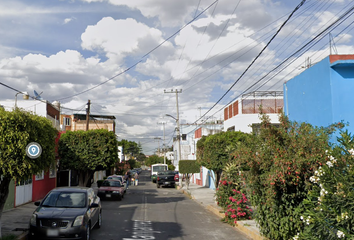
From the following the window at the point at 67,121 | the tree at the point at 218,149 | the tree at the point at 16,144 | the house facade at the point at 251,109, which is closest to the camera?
Answer: the tree at the point at 16,144

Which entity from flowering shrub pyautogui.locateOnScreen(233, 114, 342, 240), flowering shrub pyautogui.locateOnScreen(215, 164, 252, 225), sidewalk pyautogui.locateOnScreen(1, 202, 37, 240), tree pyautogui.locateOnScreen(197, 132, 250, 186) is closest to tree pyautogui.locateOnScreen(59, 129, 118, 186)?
sidewalk pyautogui.locateOnScreen(1, 202, 37, 240)

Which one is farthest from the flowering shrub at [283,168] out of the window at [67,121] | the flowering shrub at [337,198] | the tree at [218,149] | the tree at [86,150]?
the window at [67,121]

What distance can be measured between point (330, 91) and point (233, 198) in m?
5.89

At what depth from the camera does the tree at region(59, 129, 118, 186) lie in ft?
73.7

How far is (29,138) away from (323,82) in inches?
361

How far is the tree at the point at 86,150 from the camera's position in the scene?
885 inches

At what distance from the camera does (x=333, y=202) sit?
6406 millimetres

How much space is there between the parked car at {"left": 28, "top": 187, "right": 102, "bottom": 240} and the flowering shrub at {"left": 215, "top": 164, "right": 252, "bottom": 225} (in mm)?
5721

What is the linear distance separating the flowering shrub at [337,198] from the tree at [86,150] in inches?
677

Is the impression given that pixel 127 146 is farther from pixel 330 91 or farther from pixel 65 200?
pixel 330 91

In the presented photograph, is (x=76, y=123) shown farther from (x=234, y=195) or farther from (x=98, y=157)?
(x=234, y=195)

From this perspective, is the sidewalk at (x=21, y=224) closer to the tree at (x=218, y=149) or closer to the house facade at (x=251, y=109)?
the tree at (x=218, y=149)

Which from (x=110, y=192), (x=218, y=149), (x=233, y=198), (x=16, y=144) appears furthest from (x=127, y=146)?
(x=16, y=144)

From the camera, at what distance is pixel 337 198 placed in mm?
6203
